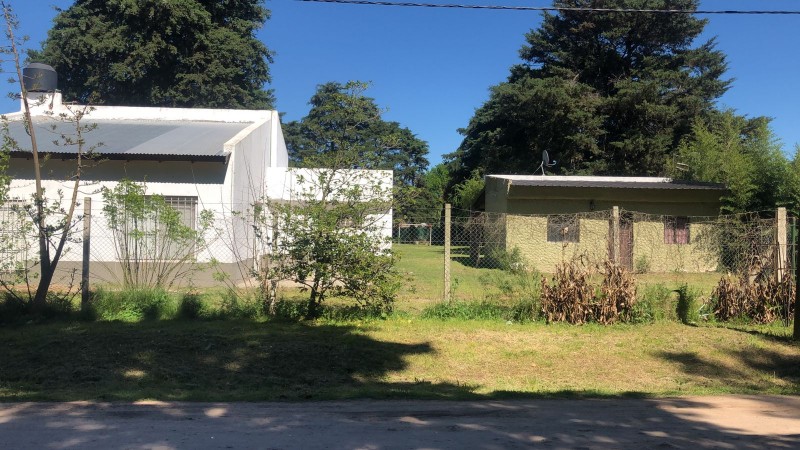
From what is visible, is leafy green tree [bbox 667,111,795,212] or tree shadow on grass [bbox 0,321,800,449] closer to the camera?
tree shadow on grass [bbox 0,321,800,449]

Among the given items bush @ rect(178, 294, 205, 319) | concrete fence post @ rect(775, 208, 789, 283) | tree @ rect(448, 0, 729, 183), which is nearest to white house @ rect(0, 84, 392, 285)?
bush @ rect(178, 294, 205, 319)

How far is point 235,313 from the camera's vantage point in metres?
9.04

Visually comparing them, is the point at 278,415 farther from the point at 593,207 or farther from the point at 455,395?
the point at 593,207

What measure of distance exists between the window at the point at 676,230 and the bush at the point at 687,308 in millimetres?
10108

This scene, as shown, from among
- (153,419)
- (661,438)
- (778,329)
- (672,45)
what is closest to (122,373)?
(153,419)

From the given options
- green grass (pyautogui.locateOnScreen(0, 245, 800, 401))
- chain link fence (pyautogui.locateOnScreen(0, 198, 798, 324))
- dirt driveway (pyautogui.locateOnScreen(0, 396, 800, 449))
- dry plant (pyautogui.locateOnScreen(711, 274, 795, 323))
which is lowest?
dirt driveway (pyautogui.locateOnScreen(0, 396, 800, 449))

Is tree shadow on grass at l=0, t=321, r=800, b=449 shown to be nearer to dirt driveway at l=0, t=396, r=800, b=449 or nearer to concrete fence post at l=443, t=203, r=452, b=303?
dirt driveway at l=0, t=396, r=800, b=449

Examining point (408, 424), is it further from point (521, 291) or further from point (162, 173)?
point (162, 173)

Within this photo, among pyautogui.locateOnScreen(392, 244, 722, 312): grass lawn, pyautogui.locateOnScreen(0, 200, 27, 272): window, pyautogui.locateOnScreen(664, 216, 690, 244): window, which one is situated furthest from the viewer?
pyautogui.locateOnScreen(664, 216, 690, 244): window

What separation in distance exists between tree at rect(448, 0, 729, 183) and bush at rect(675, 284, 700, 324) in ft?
77.8

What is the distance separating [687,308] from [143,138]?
13.7m

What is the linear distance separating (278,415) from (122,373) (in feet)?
7.55

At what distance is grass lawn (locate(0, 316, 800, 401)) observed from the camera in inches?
245

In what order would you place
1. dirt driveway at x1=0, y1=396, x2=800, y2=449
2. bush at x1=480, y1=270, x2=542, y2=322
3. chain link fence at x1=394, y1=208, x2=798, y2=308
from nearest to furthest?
dirt driveway at x1=0, y1=396, x2=800, y2=449, bush at x1=480, y1=270, x2=542, y2=322, chain link fence at x1=394, y1=208, x2=798, y2=308
